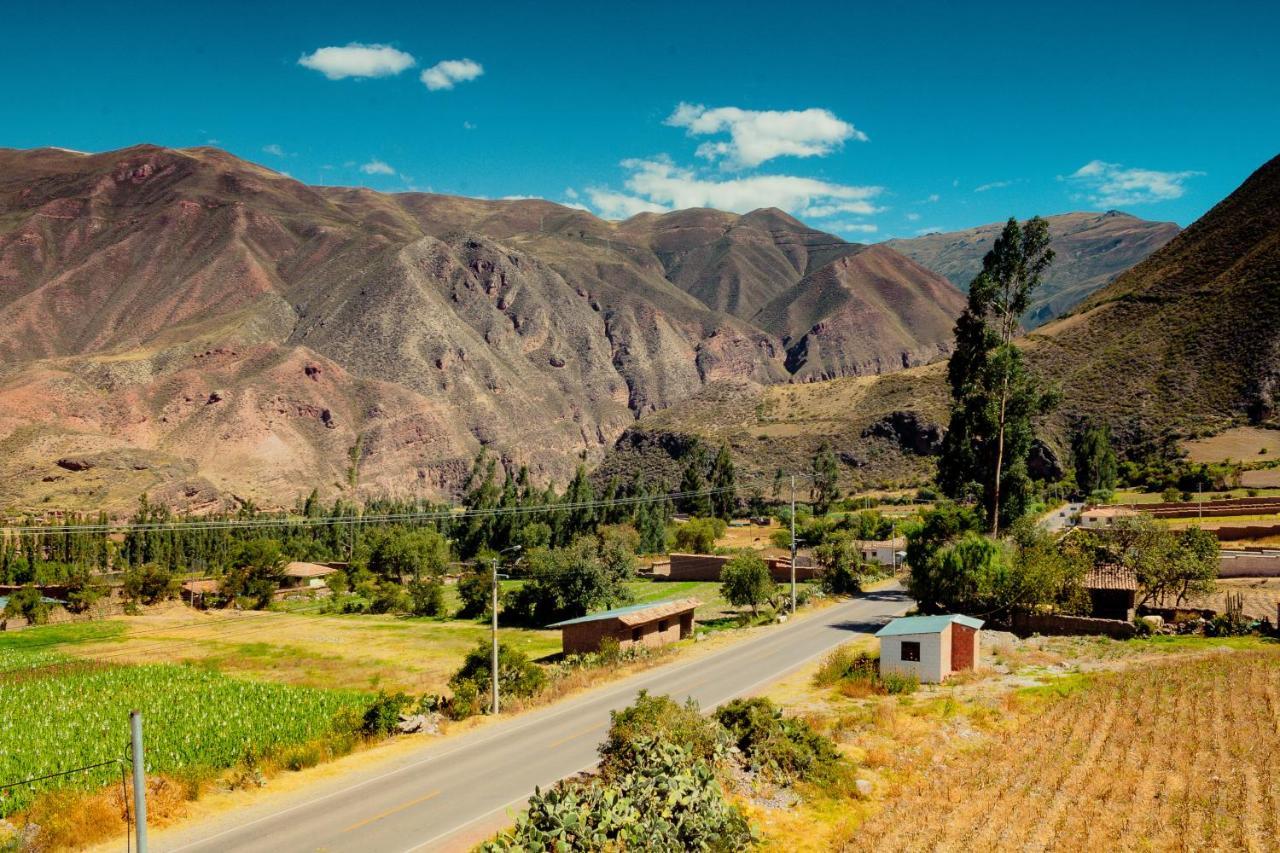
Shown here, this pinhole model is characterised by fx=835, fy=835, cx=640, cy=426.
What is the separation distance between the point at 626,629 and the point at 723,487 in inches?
2967

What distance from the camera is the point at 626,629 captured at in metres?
43.1

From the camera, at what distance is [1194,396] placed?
109 meters

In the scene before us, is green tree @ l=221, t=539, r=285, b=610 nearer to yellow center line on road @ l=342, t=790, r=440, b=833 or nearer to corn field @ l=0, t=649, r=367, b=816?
corn field @ l=0, t=649, r=367, b=816

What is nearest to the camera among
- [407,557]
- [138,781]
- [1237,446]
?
[138,781]

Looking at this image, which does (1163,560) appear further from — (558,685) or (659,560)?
(659,560)

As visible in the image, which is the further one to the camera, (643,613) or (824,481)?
(824,481)

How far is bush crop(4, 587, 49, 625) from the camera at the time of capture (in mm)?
69625

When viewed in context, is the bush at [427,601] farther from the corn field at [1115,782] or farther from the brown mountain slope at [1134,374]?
the brown mountain slope at [1134,374]

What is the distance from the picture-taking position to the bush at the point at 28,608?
69625 mm

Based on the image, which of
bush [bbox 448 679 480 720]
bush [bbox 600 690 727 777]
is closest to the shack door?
bush [bbox 600 690 727 777]

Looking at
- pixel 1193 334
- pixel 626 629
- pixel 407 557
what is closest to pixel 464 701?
pixel 626 629

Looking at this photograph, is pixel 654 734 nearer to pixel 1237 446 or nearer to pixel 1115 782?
pixel 1115 782

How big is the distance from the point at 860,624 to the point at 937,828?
31.6m

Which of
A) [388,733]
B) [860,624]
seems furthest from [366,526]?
[388,733]
